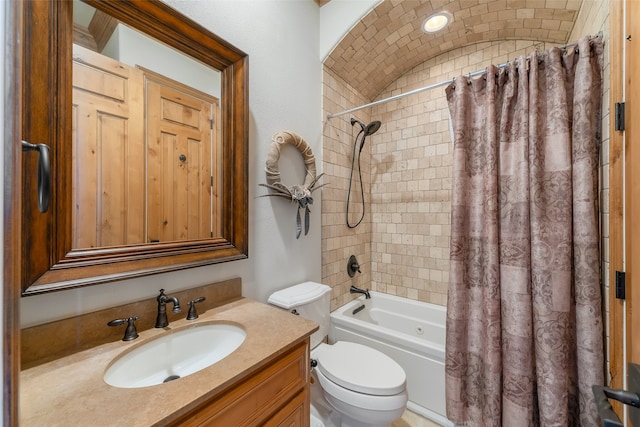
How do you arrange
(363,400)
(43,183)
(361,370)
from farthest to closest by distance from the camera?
(361,370)
(363,400)
(43,183)

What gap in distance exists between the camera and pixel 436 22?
1855 millimetres

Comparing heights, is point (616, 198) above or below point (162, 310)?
above

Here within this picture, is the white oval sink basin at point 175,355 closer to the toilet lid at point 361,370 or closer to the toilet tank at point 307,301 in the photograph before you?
the toilet tank at point 307,301

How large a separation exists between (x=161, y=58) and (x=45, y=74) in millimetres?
431

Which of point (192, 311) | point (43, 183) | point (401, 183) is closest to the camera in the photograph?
point (43, 183)

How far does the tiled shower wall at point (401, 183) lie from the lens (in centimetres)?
206

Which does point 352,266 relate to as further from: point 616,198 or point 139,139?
point 139,139

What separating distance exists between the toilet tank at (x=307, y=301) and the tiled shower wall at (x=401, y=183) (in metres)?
0.31

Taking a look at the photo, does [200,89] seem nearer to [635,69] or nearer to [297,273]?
[297,273]

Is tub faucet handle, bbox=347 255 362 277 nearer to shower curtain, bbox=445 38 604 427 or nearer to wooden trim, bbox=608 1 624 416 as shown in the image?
shower curtain, bbox=445 38 604 427

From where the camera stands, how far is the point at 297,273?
5.69ft

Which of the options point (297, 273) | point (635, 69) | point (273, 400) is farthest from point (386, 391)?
point (635, 69)

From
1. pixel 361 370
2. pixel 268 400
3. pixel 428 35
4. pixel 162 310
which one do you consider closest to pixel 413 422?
pixel 361 370

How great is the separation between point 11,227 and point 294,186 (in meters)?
1.31
